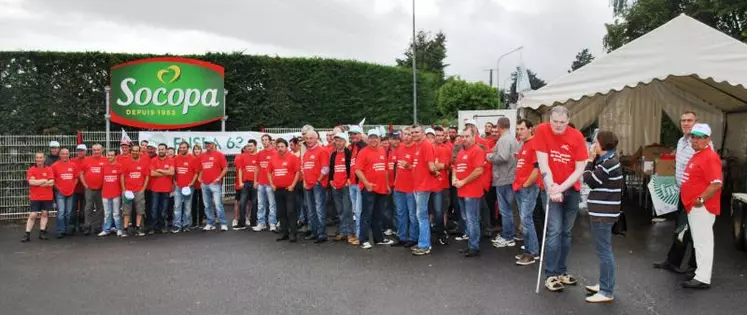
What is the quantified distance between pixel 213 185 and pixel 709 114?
12142mm

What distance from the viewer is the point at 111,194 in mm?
9805

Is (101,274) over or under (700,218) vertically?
under

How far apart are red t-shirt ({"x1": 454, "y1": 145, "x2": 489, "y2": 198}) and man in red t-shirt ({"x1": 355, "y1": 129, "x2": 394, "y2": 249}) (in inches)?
48.2

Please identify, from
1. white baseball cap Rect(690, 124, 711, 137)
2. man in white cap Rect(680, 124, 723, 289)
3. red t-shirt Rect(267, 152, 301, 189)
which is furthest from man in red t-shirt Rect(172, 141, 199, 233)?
white baseball cap Rect(690, 124, 711, 137)

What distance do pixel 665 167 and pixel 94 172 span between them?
10628 millimetres

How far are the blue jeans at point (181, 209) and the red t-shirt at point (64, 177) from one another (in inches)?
70.4

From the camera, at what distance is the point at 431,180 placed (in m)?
7.75

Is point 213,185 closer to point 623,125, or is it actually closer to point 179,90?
point 179,90

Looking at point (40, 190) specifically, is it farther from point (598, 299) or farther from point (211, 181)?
point (598, 299)

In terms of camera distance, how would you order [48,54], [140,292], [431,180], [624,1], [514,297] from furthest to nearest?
[624,1], [48,54], [431,180], [140,292], [514,297]

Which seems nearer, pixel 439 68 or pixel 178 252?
pixel 178 252

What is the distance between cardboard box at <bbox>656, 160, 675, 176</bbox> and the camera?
10227 mm

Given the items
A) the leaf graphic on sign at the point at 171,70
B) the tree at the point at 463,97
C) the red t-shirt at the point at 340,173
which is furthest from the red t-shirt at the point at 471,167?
the tree at the point at 463,97

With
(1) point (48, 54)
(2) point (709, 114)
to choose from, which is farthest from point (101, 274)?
(2) point (709, 114)
